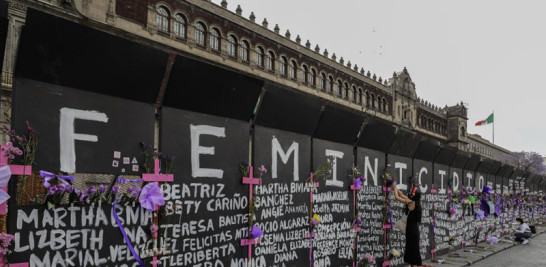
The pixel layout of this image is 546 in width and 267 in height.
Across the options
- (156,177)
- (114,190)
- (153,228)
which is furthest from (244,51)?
(114,190)

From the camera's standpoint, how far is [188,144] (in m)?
3.98

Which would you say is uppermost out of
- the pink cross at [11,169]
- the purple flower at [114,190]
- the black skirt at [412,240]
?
the pink cross at [11,169]

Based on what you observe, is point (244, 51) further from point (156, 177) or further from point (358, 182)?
point (156, 177)

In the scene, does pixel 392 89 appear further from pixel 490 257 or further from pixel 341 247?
pixel 341 247

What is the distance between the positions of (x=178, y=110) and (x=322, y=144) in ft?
9.11

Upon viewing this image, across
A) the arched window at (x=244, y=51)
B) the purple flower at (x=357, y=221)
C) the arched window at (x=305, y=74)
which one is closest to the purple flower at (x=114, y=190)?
the purple flower at (x=357, y=221)

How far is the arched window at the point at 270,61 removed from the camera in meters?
41.4

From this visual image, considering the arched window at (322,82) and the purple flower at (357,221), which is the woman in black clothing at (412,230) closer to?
the purple flower at (357,221)

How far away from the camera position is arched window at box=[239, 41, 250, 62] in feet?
125

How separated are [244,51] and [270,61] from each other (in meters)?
4.00

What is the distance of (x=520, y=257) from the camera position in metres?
11.2

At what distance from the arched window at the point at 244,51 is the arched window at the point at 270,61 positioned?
9.52 feet

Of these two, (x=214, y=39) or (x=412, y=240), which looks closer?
(x=412, y=240)

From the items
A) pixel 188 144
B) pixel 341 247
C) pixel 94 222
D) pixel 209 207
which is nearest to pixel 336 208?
pixel 341 247
